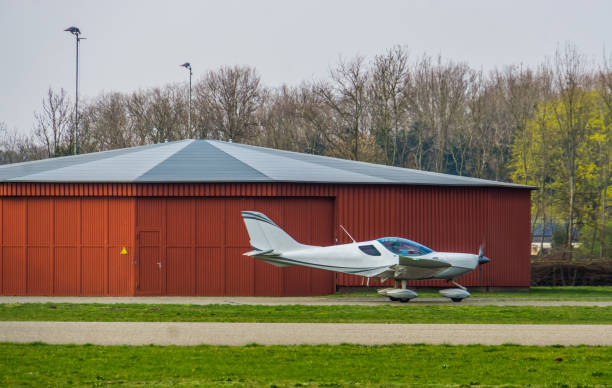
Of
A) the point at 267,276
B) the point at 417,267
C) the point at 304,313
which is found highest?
the point at 417,267

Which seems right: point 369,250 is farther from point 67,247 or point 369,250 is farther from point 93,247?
point 67,247

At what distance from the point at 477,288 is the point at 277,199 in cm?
790

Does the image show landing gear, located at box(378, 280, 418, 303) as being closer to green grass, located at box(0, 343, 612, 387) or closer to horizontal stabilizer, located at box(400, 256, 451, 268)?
horizontal stabilizer, located at box(400, 256, 451, 268)

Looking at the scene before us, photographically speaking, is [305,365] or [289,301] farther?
[289,301]

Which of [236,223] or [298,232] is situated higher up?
[236,223]

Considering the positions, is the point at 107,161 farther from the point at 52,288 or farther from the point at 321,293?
the point at 321,293

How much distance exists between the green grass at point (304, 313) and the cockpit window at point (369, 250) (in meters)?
3.03

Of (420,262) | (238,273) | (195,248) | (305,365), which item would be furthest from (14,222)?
(305,365)

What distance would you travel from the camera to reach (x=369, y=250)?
26.8 meters

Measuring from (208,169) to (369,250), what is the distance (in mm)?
7346

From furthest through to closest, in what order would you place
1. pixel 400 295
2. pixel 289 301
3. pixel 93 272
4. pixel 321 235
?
1. pixel 321 235
2. pixel 93 272
3. pixel 289 301
4. pixel 400 295

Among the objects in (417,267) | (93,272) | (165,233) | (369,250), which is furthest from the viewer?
(93,272)

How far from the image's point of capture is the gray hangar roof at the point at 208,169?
3030 cm

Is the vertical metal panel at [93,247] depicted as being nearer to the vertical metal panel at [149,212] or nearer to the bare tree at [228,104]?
the vertical metal panel at [149,212]
